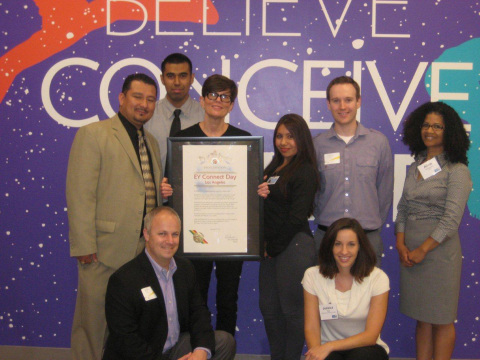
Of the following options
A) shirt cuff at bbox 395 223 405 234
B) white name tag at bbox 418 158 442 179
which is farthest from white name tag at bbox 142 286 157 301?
white name tag at bbox 418 158 442 179

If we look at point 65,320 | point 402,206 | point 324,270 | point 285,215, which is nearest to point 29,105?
point 65,320

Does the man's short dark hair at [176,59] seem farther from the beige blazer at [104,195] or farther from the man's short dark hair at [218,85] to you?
the beige blazer at [104,195]

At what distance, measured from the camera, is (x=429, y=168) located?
314 cm

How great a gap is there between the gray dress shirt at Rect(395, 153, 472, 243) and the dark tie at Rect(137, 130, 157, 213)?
177 centimetres

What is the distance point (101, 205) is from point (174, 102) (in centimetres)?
107

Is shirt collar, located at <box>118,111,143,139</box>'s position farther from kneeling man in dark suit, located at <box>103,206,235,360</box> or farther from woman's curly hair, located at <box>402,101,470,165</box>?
woman's curly hair, located at <box>402,101,470,165</box>

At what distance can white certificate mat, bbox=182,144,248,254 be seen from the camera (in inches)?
116

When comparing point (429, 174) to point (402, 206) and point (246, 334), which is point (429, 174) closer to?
point (402, 206)

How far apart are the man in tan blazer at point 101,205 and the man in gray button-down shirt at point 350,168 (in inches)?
47.7

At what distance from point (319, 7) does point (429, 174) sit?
5.34 feet

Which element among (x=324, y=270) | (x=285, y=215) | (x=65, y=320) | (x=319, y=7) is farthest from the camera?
(x=65, y=320)

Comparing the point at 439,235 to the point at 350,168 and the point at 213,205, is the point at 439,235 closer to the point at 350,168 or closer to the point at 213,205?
the point at 350,168

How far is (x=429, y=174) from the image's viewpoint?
314 centimetres

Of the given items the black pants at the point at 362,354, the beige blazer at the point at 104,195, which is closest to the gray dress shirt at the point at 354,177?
the black pants at the point at 362,354
